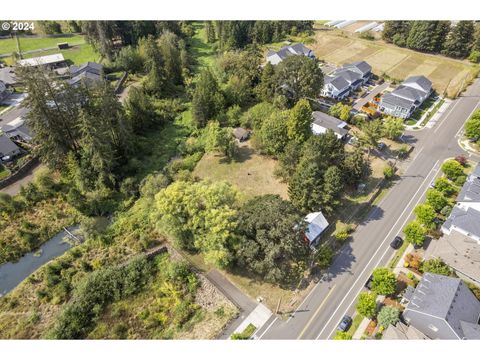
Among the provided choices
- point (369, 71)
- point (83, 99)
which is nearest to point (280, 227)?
point (83, 99)

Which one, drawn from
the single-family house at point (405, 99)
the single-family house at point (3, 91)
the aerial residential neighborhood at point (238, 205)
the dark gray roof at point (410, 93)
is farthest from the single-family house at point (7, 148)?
the dark gray roof at point (410, 93)

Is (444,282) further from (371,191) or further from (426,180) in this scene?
(426,180)

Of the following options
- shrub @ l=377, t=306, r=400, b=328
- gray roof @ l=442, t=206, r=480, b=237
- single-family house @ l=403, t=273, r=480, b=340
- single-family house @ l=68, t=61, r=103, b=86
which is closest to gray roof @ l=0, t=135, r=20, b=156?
single-family house @ l=68, t=61, r=103, b=86

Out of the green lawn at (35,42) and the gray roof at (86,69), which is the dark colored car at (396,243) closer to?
the gray roof at (86,69)

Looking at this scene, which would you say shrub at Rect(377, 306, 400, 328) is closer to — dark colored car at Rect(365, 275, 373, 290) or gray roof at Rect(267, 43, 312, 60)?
dark colored car at Rect(365, 275, 373, 290)

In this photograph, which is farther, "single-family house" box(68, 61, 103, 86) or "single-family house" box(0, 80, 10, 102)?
"single-family house" box(68, 61, 103, 86)

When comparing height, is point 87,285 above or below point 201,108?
below
